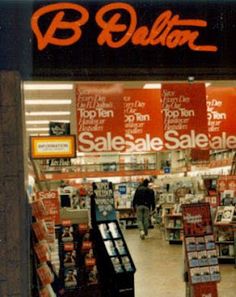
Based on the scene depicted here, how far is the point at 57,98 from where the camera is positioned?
13.0 metres

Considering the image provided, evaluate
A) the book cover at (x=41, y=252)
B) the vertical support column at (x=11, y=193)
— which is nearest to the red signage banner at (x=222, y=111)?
the book cover at (x=41, y=252)

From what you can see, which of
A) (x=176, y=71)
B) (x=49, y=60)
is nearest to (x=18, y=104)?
(x=49, y=60)

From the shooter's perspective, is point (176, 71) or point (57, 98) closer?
point (176, 71)

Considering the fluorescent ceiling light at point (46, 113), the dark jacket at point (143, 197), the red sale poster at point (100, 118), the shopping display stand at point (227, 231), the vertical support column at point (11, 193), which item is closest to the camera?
the vertical support column at point (11, 193)

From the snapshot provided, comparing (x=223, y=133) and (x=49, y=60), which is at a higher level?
(x=49, y=60)

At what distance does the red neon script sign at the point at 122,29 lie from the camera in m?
5.38

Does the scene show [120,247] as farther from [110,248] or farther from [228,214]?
[228,214]

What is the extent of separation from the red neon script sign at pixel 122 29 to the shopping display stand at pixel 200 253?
7.92ft

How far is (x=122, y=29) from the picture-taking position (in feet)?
18.0

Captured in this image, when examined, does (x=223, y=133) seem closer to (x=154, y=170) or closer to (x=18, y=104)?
(x=18, y=104)

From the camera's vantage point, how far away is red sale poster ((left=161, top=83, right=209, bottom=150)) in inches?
310

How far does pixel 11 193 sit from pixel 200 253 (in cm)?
325

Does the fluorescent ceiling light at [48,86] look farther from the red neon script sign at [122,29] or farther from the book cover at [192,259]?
the red neon script sign at [122,29]

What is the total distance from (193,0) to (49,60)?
1561mm
